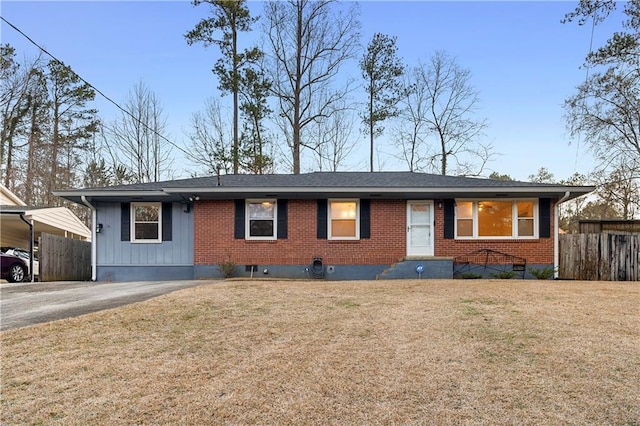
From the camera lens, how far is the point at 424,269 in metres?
12.0

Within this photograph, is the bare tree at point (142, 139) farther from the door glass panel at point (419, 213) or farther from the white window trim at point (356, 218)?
the door glass panel at point (419, 213)

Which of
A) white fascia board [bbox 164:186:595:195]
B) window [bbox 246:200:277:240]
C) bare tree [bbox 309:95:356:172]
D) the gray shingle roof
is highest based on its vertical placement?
bare tree [bbox 309:95:356:172]

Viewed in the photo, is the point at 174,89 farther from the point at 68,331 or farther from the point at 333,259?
the point at 68,331

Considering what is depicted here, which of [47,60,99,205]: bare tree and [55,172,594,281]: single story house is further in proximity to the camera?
[47,60,99,205]: bare tree

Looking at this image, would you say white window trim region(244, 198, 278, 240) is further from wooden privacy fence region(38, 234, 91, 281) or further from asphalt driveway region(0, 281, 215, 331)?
wooden privacy fence region(38, 234, 91, 281)

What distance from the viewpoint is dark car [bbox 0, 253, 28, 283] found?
537 inches

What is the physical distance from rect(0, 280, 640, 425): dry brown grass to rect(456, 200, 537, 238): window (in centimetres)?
601

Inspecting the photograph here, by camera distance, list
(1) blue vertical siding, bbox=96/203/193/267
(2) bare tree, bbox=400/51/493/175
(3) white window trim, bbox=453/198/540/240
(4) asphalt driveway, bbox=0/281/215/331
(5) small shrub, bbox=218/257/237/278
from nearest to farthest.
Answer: (4) asphalt driveway, bbox=0/281/215/331, (5) small shrub, bbox=218/257/237/278, (3) white window trim, bbox=453/198/540/240, (1) blue vertical siding, bbox=96/203/193/267, (2) bare tree, bbox=400/51/493/175

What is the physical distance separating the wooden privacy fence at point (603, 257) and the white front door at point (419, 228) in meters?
4.18

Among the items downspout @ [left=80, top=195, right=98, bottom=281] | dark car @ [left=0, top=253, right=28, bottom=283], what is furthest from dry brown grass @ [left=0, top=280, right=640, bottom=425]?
dark car @ [left=0, top=253, right=28, bottom=283]

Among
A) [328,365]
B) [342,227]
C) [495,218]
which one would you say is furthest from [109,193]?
[495,218]

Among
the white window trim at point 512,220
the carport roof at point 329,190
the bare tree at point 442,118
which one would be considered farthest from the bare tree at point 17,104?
the white window trim at point 512,220

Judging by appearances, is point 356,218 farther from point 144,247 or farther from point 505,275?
point 144,247

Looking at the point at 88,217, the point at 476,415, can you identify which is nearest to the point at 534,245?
the point at 476,415
